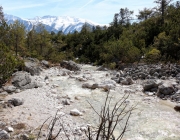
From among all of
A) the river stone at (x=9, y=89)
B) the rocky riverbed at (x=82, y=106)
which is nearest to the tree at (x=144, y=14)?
the rocky riverbed at (x=82, y=106)

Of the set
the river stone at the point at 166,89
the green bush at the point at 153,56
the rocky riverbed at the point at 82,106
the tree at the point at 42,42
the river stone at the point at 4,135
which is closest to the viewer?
the river stone at the point at 4,135

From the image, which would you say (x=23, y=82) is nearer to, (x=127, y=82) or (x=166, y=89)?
(x=127, y=82)

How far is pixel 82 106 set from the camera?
1127 cm

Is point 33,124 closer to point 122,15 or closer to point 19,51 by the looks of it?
point 19,51

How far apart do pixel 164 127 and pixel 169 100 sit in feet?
13.4

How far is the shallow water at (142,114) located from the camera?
315 inches

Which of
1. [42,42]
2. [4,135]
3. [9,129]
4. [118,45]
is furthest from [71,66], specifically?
[4,135]

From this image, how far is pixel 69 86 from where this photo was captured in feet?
53.0

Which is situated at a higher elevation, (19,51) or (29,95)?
(19,51)

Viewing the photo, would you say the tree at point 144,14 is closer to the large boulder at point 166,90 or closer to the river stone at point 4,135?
the large boulder at point 166,90

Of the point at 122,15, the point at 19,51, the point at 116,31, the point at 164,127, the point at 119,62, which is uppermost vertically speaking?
the point at 122,15

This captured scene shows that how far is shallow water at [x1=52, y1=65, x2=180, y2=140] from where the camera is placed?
799cm

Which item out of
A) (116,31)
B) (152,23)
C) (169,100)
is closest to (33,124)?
(169,100)

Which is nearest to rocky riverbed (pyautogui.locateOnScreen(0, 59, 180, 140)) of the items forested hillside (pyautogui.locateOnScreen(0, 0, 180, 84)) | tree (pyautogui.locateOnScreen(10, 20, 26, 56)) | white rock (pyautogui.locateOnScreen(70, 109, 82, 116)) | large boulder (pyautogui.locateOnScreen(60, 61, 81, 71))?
white rock (pyautogui.locateOnScreen(70, 109, 82, 116))
